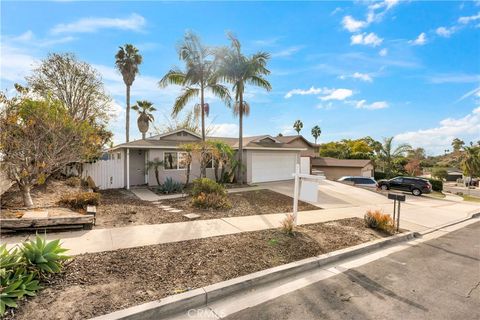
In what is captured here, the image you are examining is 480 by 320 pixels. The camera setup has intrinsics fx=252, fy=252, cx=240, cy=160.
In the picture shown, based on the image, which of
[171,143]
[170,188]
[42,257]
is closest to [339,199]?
[170,188]

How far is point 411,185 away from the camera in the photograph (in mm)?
22000

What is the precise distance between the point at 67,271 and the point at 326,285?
13.8 feet

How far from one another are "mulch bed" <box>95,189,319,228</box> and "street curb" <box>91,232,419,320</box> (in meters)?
3.91

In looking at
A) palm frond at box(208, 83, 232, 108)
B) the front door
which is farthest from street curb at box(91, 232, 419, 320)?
the front door

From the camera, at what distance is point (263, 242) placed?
5.88 m

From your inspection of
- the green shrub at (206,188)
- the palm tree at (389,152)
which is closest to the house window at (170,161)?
the green shrub at (206,188)

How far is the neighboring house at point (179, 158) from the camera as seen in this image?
49.5 ft

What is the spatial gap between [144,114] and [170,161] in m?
13.3

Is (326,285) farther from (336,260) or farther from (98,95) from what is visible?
(98,95)

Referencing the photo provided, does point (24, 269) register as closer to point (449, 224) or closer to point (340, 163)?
point (449, 224)

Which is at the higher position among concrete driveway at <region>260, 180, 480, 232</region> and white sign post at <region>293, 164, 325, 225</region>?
white sign post at <region>293, 164, 325, 225</region>

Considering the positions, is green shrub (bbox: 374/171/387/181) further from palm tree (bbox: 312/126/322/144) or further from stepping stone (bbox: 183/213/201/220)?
stepping stone (bbox: 183/213/201/220)

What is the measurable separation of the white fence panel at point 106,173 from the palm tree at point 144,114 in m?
12.9

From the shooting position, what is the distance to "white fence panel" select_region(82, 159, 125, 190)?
13.6m
